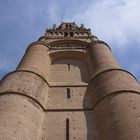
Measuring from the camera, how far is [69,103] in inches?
446

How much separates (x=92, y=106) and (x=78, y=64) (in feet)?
16.4

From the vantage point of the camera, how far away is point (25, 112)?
9500 millimetres

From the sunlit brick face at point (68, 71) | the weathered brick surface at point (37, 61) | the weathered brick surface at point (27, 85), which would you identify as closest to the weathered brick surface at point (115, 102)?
the sunlit brick face at point (68, 71)

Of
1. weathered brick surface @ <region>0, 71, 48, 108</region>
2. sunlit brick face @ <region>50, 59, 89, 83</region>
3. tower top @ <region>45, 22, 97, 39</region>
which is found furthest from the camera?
tower top @ <region>45, 22, 97, 39</region>

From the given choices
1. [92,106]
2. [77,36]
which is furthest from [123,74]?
[77,36]

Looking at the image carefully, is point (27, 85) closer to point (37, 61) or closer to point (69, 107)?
point (69, 107)

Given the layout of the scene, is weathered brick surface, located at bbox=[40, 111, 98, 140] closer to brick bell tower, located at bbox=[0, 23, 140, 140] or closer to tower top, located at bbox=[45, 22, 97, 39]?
brick bell tower, located at bbox=[0, 23, 140, 140]

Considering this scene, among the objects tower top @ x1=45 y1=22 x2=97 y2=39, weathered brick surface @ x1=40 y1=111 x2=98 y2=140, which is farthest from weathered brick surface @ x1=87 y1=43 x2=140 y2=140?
tower top @ x1=45 y1=22 x2=97 y2=39

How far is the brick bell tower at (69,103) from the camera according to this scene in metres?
8.91

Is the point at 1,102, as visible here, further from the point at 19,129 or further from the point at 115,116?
the point at 115,116

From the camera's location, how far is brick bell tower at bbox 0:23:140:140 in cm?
891

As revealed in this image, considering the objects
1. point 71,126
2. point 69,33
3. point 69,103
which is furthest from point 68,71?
point 69,33

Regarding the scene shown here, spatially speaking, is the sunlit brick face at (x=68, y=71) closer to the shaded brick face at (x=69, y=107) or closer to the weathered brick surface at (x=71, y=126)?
the shaded brick face at (x=69, y=107)

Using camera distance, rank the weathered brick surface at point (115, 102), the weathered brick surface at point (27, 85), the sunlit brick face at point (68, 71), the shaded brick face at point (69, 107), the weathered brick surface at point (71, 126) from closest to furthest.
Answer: the weathered brick surface at point (115, 102) < the weathered brick surface at point (71, 126) < the shaded brick face at point (69, 107) < the weathered brick surface at point (27, 85) < the sunlit brick face at point (68, 71)
